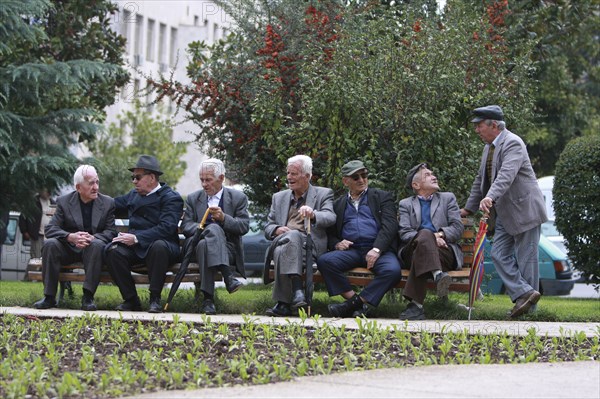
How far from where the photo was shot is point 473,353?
9.37m

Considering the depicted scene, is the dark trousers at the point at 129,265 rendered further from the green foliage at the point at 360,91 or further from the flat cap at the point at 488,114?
the flat cap at the point at 488,114

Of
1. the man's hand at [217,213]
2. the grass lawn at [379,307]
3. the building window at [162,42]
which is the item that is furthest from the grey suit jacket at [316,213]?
the building window at [162,42]

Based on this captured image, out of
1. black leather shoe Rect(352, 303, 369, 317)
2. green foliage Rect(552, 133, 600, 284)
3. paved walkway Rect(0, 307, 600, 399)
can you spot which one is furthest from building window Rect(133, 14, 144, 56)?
paved walkway Rect(0, 307, 600, 399)

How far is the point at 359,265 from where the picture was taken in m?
12.8

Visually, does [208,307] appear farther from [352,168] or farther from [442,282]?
[442,282]

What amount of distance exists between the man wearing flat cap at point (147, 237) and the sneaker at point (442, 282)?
2.61m

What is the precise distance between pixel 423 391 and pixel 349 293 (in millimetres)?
5133

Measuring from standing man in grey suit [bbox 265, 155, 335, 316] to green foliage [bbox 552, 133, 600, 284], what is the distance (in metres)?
4.97

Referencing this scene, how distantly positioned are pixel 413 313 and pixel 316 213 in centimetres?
142

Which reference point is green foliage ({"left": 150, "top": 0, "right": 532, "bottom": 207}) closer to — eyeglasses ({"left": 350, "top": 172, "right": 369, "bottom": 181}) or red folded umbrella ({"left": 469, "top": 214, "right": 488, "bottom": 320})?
eyeglasses ({"left": 350, "top": 172, "right": 369, "bottom": 181})

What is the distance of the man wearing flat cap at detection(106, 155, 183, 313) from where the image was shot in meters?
13.0

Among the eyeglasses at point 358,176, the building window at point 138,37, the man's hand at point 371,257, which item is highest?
the building window at point 138,37

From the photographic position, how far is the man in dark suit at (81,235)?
13.1m

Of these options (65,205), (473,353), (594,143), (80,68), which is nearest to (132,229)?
(65,205)
